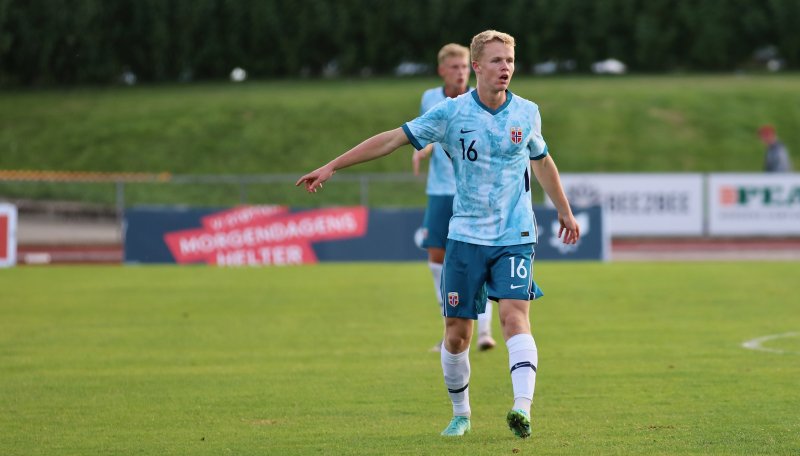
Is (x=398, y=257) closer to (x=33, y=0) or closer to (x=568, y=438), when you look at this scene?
(x=568, y=438)

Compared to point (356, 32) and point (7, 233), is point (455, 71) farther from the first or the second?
point (356, 32)

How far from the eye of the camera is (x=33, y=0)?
48.0 m

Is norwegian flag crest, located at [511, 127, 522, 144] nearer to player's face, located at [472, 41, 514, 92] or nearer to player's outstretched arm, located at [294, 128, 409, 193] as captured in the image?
player's face, located at [472, 41, 514, 92]

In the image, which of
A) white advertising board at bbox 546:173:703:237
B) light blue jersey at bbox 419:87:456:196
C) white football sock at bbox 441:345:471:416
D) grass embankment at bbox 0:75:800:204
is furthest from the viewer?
grass embankment at bbox 0:75:800:204

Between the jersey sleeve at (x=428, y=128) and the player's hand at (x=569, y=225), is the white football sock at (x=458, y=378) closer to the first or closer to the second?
the player's hand at (x=569, y=225)

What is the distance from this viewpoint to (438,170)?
11164mm

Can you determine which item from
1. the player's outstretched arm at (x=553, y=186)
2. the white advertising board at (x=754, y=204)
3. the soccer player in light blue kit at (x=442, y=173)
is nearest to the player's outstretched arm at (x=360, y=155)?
the player's outstretched arm at (x=553, y=186)

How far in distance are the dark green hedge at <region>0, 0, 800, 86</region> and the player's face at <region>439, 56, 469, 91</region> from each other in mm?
39757

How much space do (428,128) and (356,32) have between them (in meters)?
45.7

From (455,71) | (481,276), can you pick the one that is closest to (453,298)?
(481,276)

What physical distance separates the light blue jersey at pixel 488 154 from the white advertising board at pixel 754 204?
22.0 metres

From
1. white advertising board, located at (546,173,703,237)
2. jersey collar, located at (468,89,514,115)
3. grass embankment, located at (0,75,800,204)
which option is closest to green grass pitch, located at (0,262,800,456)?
jersey collar, located at (468,89,514,115)

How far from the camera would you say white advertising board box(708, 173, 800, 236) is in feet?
93.4

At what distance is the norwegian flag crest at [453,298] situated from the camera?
7461mm
